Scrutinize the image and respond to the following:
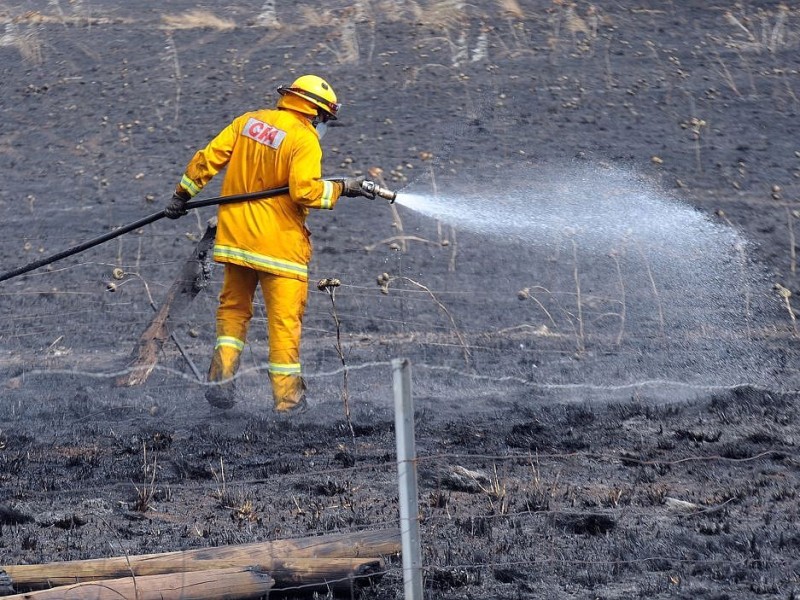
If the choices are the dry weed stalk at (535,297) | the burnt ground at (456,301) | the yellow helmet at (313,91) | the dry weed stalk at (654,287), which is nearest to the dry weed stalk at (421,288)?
the burnt ground at (456,301)

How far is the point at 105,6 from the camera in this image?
14852mm

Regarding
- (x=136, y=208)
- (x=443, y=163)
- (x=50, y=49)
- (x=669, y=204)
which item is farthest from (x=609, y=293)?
(x=50, y=49)

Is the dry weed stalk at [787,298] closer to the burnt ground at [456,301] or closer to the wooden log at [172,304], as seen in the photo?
the burnt ground at [456,301]

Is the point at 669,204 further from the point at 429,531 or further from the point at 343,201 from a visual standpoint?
the point at 429,531

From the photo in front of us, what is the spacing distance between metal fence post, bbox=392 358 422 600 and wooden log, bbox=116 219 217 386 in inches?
161

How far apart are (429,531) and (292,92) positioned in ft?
10.2

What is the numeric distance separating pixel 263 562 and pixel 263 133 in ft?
11.6

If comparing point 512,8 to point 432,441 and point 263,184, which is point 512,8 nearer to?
point 263,184

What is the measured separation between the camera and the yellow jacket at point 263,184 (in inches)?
281

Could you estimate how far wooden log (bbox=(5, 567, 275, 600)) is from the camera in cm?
386

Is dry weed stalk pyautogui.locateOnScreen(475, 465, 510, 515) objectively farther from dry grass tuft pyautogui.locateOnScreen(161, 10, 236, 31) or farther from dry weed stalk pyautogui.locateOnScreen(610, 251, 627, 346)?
dry grass tuft pyautogui.locateOnScreen(161, 10, 236, 31)

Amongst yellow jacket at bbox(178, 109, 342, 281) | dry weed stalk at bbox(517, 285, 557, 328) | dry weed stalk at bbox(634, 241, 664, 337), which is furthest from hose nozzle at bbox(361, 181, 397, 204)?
dry weed stalk at bbox(634, 241, 664, 337)

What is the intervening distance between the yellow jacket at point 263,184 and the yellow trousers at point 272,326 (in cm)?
13

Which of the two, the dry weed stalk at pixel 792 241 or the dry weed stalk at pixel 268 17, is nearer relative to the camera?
the dry weed stalk at pixel 792 241
